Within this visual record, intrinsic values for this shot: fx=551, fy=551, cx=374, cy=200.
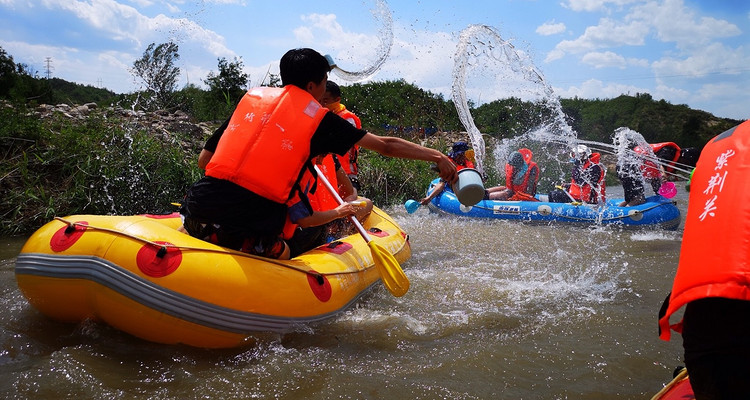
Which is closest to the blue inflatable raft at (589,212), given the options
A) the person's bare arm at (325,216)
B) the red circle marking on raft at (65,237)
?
the person's bare arm at (325,216)

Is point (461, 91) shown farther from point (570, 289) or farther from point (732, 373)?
point (732, 373)

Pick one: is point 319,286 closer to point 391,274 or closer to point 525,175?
point 391,274

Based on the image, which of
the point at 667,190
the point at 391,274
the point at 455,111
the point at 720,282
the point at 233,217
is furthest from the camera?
the point at 455,111

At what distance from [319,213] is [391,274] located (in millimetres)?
613

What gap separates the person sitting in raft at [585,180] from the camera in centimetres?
811

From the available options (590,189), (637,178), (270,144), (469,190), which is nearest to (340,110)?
(469,190)

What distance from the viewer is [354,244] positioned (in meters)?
4.45

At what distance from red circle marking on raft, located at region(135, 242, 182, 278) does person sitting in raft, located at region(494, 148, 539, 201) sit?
656 cm

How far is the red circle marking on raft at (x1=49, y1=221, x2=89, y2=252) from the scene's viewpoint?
2.91 m

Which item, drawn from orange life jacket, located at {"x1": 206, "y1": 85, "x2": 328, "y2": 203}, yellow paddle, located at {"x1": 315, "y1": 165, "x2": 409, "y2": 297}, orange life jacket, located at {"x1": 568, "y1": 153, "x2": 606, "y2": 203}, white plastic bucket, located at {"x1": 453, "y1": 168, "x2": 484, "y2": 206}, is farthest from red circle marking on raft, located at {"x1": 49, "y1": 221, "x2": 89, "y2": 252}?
orange life jacket, located at {"x1": 568, "y1": 153, "x2": 606, "y2": 203}

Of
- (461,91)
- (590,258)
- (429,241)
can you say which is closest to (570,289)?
(590,258)

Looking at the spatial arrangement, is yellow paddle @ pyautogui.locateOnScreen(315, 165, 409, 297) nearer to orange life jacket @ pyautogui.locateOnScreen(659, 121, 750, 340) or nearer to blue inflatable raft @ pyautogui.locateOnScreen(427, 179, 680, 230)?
orange life jacket @ pyautogui.locateOnScreen(659, 121, 750, 340)

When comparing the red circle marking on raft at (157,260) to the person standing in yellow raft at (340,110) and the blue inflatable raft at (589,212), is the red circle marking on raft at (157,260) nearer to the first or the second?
the person standing in yellow raft at (340,110)

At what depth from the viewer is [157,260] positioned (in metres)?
2.87
